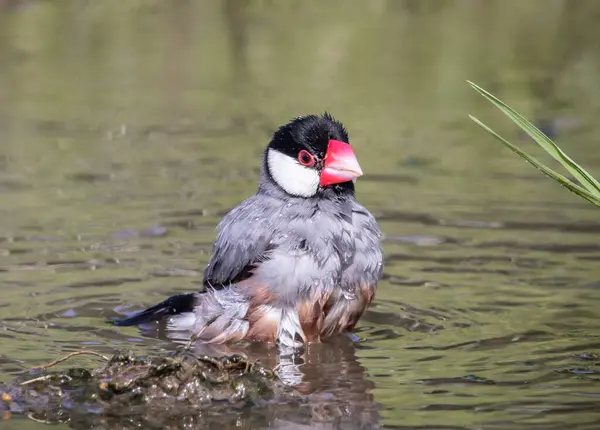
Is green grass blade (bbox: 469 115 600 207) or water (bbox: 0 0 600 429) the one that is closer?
green grass blade (bbox: 469 115 600 207)

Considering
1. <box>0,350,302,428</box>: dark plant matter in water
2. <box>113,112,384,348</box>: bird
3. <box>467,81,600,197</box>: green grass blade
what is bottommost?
<box>0,350,302,428</box>: dark plant matter in water

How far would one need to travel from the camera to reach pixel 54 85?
1102 centimetres

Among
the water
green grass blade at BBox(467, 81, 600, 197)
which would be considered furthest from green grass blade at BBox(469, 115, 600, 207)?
the water

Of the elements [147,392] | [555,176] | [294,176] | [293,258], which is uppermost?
[555,176]

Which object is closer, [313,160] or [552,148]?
[552,148]

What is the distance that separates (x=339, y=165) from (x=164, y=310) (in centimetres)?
103

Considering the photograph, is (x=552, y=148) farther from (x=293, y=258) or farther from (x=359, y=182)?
(x=359, y=182)

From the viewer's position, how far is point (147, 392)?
13.9 feet

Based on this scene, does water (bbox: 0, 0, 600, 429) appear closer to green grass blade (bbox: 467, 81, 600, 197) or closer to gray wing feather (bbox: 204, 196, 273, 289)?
gray wing feather (bbox: 204, 196, 273, 289)

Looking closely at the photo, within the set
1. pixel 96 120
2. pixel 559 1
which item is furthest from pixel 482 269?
pixel 559 1

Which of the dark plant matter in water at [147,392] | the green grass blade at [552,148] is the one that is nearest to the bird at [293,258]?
the dark plant matter in water at [147,392]

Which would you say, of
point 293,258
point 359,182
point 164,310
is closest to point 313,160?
point 293,258

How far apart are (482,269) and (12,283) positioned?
2.36 metres

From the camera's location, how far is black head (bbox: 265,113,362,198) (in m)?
5.38
